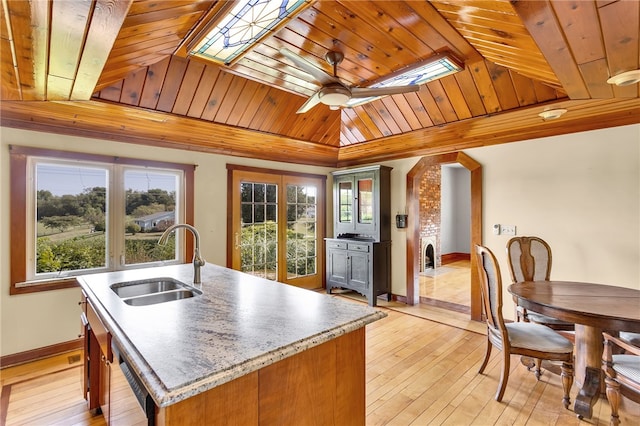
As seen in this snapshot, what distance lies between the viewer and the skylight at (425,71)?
2609 millimetres

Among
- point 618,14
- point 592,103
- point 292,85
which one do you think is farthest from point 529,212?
point 292,85

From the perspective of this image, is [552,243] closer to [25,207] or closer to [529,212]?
[529,212]

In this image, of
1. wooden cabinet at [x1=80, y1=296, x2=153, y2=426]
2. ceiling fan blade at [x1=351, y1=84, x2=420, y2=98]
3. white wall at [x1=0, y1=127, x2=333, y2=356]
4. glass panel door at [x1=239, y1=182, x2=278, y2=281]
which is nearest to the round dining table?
ceiling fan blade at [x1=351, y1=84, x2=420, y2=98]

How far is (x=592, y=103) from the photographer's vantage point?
2787mm

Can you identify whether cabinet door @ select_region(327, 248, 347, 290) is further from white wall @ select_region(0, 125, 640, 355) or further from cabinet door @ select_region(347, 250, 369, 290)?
white wall @ select_region(0, 125, 640, 355)

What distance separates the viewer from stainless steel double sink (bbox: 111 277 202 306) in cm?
197

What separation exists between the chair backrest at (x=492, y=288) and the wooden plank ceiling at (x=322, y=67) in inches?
57.2

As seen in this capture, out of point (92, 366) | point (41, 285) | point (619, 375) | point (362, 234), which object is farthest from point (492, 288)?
point (41, 285)

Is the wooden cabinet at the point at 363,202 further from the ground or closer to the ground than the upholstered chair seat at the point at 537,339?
further from the ground

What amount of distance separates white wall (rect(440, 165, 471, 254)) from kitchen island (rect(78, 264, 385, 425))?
25.6 ft

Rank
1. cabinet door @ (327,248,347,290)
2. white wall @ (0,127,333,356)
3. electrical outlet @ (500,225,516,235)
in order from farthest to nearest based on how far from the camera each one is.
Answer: cabinet door @ (327,248,347,290) < electrical outlet @ (500,225,516,235) < white wall @ (0,127,333,356)

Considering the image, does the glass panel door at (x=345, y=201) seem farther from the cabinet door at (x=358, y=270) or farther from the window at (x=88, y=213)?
the window at (x=88, y=213)

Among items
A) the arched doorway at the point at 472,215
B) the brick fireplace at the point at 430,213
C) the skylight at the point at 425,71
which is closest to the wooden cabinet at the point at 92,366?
the skylight at the point at 425,71

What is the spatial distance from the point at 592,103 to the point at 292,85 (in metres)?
2.81
